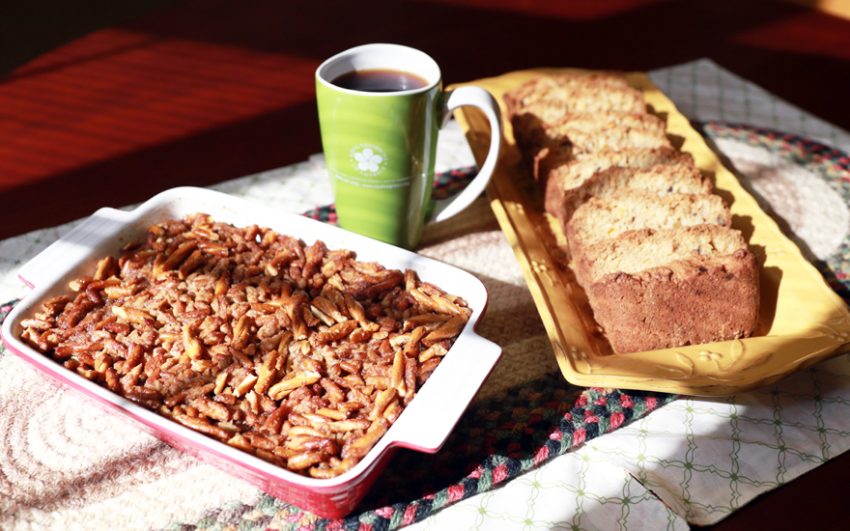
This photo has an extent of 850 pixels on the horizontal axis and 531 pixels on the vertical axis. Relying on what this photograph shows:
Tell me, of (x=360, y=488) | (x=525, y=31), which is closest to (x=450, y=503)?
(x=360, y=488)

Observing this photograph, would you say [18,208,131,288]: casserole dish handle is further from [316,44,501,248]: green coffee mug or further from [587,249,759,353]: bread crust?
[587,249,759,353]: bread crust

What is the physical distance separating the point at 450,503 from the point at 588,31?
163 centimetres

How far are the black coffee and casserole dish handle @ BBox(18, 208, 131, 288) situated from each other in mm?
412

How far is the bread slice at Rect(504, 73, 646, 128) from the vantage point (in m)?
1.48

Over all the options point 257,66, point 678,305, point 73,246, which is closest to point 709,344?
point 678,305

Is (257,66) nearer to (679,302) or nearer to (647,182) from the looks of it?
(647,182)

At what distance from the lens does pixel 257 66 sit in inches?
73.4

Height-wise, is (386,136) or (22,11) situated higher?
(386,136)

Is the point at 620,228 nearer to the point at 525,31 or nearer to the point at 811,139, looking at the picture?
the point at 811,139

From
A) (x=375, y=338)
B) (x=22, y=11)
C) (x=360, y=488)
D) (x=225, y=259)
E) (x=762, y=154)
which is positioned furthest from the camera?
(x=22, y=11)

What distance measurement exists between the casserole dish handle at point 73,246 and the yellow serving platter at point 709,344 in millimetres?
612

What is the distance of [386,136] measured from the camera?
1.12 m

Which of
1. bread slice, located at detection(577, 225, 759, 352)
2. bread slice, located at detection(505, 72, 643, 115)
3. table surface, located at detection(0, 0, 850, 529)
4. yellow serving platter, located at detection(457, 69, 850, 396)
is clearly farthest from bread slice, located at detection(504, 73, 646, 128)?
bread slice, located at detection(577, 225, 759, 352)

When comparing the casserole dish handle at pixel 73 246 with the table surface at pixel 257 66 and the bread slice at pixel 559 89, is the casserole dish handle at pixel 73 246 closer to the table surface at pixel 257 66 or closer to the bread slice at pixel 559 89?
the table surface at pixel 257 66
